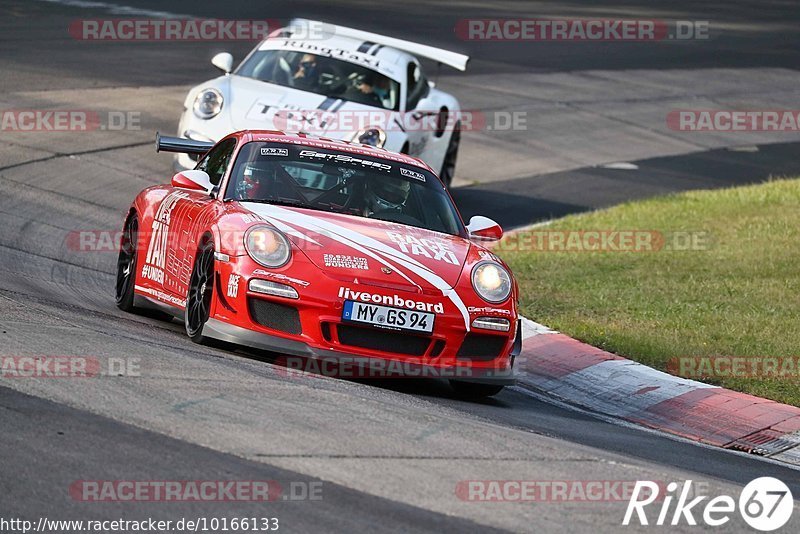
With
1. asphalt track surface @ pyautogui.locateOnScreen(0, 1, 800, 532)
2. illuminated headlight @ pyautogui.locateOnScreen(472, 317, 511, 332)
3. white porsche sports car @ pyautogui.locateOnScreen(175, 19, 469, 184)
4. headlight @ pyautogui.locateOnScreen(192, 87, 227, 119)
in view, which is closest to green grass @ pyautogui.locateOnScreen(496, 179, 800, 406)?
asphalt track surface @ pyautogui.locateOnScreen(0, 1, 800, 532)

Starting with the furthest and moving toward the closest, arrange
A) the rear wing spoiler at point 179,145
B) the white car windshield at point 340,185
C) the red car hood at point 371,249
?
the rear wing spoiler at point 179,145 → the white car windshield at point 340,185 → the red car hood at point 371,249

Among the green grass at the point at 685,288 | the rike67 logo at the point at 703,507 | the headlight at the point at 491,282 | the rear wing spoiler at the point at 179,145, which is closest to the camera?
the rike67 logo at the point at 703,507

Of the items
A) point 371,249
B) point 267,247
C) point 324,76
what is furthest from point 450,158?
point 267,247

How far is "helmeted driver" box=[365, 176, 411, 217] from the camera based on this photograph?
8.92 meters

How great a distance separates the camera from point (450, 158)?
1667cm

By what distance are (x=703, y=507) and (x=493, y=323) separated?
8.25 ft

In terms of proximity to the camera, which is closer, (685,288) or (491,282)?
(491,282)

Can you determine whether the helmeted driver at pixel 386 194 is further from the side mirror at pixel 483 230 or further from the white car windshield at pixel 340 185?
the side mirror at pixel 483 230

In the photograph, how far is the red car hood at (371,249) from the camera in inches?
307

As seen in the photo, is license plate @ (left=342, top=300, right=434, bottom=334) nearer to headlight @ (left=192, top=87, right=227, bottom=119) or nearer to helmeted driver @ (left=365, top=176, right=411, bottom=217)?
helmeted driver @ (left=365, top=176, right=411, bottom=217)

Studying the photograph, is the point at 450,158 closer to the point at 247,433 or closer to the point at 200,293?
the point at 200,293

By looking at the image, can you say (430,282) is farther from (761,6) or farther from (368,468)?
(761,6)

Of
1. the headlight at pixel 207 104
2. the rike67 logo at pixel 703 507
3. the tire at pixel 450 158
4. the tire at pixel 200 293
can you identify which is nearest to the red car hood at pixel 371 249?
the tire at pixel 200 293

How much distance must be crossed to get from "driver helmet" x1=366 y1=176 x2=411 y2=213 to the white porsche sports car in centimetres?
418
